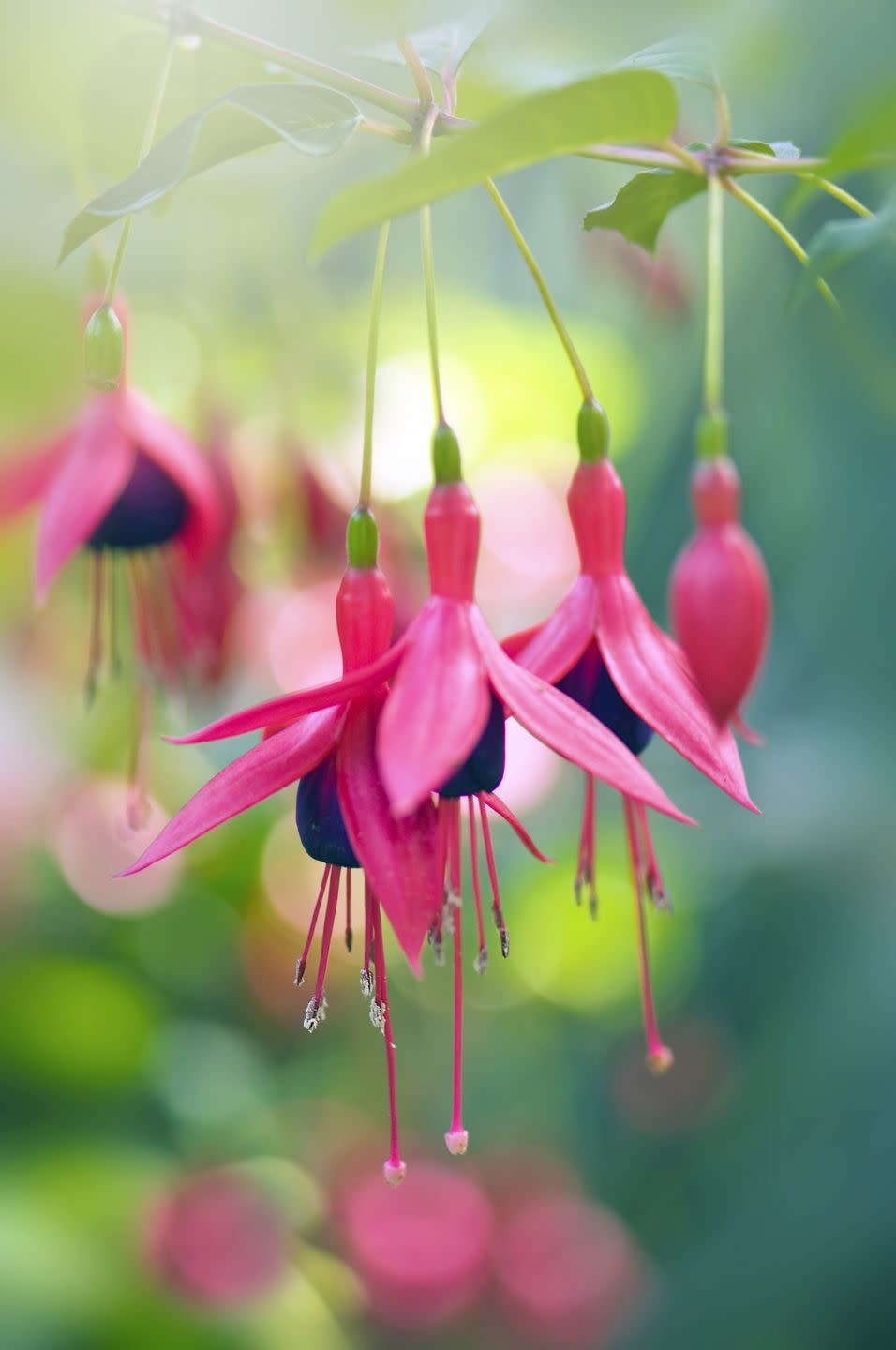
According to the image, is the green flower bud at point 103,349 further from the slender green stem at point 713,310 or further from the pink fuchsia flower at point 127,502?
the slender green stem at point 713,310

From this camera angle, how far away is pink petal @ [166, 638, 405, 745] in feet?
1.93

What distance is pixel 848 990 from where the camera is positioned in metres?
1.70

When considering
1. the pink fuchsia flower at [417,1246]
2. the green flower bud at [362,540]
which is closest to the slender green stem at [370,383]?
the green flower bud at [362,540]

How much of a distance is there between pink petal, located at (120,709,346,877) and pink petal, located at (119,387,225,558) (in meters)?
0.37

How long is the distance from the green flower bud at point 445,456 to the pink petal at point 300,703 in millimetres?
114

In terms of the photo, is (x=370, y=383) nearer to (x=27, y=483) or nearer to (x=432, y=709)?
(x=432, y=709)

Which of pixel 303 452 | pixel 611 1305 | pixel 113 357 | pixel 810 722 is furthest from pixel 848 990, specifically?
pixel 113 357

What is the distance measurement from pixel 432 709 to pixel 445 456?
173mm

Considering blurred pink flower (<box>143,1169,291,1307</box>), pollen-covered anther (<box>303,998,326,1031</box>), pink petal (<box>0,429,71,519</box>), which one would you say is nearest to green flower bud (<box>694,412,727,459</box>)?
pollen-covered anther (<box>303,998,326,1031</box>)

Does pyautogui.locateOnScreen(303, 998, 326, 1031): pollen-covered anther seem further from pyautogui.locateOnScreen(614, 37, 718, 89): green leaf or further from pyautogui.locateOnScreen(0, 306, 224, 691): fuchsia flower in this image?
pyautogui.locateOnScreen(614, 37, 718, 89): green leaf

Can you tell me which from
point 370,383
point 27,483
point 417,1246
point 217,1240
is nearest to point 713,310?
point 370,383

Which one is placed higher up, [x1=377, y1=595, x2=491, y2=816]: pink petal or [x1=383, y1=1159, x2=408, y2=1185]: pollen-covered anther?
[x1=377, y1=595, x2=491, y2=816]: pink petal

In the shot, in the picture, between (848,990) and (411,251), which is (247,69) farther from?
(848,990)

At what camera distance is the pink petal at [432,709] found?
1.69 feet
